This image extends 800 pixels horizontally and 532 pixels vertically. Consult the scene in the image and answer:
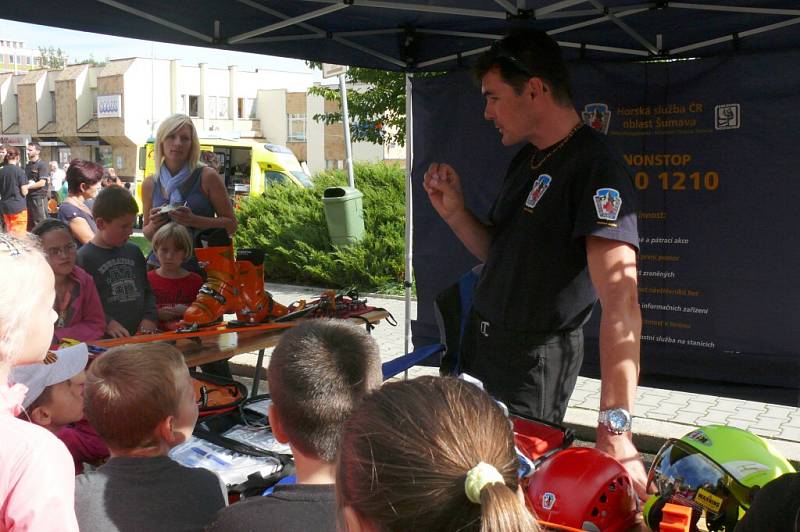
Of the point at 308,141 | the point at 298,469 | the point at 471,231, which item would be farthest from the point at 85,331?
the point at 308,141

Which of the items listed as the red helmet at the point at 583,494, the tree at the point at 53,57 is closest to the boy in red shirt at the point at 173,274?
the red helmet at the point at 583,494

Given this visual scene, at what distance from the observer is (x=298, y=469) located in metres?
1.93

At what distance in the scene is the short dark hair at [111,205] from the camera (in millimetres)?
4457

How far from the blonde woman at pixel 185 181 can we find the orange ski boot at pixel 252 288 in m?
0.53

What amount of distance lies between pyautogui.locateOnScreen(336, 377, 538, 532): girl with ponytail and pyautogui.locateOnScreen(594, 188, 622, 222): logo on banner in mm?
1317

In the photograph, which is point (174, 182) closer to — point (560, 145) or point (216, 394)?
point (216, 394)

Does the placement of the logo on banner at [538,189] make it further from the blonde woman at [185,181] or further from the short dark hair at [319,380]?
the blonde woman at [185,181]

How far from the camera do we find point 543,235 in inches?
104

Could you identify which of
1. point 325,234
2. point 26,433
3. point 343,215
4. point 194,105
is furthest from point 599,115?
point 194,105

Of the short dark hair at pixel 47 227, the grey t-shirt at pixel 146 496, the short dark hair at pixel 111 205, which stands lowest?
the grey t-shirt at pixel 146 496

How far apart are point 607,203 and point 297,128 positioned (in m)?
58.0

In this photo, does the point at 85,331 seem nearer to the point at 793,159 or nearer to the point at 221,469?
the point at 221,469

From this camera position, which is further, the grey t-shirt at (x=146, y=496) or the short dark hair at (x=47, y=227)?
the short dark hair at (x=47, y=227)

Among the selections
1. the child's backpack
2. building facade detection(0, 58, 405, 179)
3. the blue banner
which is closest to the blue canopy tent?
the blue banner
